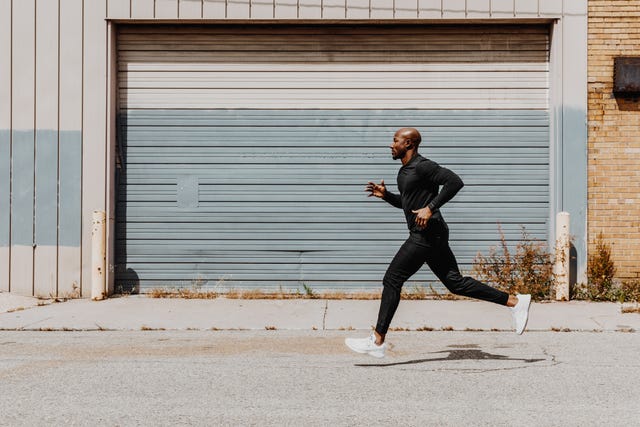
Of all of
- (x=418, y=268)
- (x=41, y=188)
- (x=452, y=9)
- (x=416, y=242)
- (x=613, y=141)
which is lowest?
(x=418, y=268)

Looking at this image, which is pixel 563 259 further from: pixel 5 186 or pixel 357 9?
pixel 5 186

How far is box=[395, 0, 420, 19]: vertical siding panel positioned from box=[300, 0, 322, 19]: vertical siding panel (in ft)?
3.48

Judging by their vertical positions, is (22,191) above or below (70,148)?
below

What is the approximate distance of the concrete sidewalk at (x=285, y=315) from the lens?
9.89 metres

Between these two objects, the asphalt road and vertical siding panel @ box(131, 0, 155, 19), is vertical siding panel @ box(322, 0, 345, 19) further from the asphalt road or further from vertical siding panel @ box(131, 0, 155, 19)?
the asphalt road

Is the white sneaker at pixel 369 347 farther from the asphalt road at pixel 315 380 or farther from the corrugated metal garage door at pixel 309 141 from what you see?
the corrugated metal garage door at pixel 309 141

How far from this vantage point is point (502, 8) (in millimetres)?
12016

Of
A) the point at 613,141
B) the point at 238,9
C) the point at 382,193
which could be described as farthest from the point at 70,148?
the point at 613,141

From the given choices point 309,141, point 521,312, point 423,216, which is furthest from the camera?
point 309,141

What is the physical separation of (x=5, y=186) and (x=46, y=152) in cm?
75

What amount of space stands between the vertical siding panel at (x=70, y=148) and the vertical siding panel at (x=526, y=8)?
19.6 feet

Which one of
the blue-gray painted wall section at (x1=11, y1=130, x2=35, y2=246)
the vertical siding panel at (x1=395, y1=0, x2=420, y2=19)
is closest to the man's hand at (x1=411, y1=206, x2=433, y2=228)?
the vertical siding panel at (x1=395, y1=0, x2=420, y2=19)

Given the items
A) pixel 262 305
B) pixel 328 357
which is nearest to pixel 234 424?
pixel 328 357

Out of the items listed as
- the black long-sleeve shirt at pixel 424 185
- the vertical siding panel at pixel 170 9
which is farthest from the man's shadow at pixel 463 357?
the vertical siding panel at pixel 170 9
